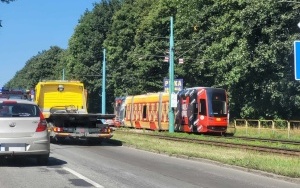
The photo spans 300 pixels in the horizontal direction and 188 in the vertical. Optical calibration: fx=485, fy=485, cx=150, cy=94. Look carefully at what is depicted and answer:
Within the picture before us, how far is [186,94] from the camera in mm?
36156

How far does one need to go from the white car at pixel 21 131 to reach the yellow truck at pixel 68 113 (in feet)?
26.1

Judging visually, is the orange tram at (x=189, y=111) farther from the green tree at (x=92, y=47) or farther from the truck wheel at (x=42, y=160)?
the green tree at (x=92, y=47)

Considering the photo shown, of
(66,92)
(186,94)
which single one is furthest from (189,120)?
(66,92)

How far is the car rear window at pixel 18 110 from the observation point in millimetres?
13648

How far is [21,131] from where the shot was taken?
13.5m

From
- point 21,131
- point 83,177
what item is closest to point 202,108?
point 21,131

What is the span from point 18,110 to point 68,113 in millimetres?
8824

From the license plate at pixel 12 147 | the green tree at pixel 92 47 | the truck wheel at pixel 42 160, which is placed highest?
the green tree at pixel 92 47

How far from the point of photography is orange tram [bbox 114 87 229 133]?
3344 centimetres

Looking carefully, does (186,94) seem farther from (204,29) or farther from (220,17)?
(204,29)

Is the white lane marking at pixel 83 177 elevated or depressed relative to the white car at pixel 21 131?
depressed

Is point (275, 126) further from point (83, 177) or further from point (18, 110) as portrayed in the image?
point (83, 177)

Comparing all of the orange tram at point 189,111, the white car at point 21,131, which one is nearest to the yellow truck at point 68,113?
the white car at point 21,131

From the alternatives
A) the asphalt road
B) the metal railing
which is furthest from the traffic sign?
the metal railing
